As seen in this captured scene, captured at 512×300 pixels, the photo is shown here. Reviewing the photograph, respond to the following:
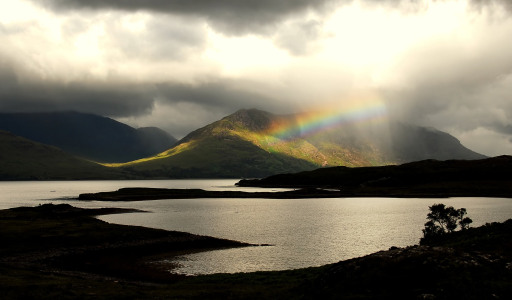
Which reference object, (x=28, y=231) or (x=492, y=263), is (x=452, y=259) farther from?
(x=28, y=231)

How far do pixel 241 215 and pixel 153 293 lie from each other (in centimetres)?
10963

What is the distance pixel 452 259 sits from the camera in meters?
32.8

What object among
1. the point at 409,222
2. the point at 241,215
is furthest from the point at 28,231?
the point at 409,222

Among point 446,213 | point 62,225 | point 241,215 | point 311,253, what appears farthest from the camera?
point 241,215

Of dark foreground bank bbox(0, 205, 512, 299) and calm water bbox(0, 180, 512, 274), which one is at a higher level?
dark foreground bank bbox(0, 205, 512, 299)

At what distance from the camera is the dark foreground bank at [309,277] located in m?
30.3

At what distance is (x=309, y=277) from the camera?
43.8 metres

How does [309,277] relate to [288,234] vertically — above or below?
above

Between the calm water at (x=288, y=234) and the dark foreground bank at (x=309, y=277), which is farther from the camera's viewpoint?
the calm water at (x=288, y=234)

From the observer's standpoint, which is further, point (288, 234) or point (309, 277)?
point (288, 234)

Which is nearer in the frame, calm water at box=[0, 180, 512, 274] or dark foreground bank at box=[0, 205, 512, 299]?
dark foreground bank at box=[0, 205, 512, 299]

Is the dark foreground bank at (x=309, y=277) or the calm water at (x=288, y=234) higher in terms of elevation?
the dark foreground bank at (x=309, y=277)

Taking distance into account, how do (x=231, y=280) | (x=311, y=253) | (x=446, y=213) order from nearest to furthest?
(x=231, y=280), (x=311, y=253), (x=446, y=213)

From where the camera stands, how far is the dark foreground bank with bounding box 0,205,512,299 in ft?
99.3
